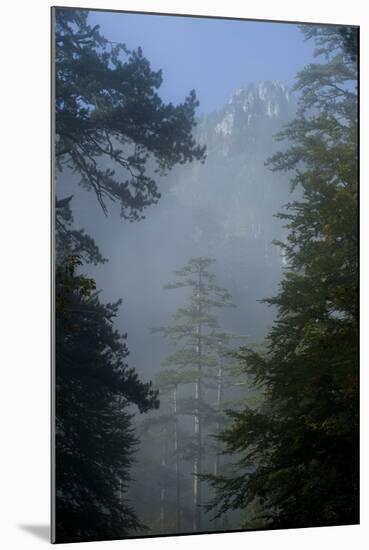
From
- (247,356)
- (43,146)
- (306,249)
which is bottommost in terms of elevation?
(247,356)

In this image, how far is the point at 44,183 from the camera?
8.31 metres

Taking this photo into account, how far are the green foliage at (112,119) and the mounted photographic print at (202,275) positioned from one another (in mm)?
13

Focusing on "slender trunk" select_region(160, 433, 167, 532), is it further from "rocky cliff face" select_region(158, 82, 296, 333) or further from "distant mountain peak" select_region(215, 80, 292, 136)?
"distant mountain peak" select_region(215, 80, 292, 136)

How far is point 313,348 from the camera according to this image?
8.41 m

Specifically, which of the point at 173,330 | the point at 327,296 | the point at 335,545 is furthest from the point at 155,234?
the point at 335,545

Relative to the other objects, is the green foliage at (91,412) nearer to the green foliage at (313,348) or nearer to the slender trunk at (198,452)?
the slender trunk at (198,452)

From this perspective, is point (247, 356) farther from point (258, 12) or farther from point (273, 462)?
point (258, 12)

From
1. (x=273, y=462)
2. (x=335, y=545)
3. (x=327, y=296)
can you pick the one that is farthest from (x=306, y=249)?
(x=335, y=545)

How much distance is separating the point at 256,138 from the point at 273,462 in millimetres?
2421

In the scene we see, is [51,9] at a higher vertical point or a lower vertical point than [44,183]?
higher

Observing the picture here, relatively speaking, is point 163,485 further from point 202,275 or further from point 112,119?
point 112,119

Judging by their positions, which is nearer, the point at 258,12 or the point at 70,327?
the point at 70,327

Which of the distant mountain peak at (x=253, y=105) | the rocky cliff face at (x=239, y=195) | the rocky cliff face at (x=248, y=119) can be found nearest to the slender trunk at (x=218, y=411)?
the rocky cliff face at (x=239, y=195)

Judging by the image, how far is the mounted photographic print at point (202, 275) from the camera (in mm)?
7832
